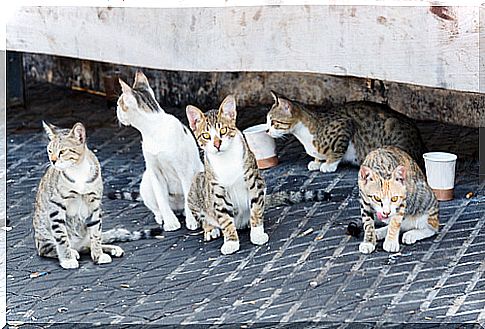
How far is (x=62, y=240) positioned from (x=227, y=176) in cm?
86

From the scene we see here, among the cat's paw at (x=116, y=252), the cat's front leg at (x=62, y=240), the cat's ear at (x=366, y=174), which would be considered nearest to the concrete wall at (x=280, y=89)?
the cat's ear at (x=366, y=174)

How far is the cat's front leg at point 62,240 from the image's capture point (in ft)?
15.0

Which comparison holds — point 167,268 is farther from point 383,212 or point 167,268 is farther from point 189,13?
point 189,13

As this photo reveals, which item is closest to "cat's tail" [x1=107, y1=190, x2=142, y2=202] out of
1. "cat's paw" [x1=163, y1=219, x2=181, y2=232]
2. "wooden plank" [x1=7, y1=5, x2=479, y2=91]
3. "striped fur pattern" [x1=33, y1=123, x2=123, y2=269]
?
"cat's paw" [x1=163, y1=219, x2=181, y2=232]

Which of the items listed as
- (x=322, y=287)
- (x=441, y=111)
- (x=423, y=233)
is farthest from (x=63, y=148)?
(x=441, y=111)

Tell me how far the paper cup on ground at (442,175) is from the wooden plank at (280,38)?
2.31 ft

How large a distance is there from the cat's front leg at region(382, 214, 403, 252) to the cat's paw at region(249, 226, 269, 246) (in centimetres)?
61

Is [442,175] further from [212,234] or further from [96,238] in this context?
[96,238]

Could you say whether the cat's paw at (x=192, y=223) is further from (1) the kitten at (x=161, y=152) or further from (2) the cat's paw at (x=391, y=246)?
(2) the cat's paw at (x=391, y=246)

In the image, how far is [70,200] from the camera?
4.56 metres

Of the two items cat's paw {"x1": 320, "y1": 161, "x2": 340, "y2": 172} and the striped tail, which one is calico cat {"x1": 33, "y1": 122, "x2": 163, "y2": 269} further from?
cat's paw {"x1": 320, "y1": 161, "x2": 340, "y2": 172}

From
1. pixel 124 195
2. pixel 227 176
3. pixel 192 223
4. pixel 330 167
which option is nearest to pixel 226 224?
pixel 227 176

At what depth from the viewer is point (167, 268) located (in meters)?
4.62

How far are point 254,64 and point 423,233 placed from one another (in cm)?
131
